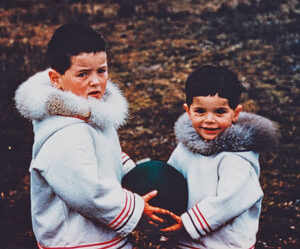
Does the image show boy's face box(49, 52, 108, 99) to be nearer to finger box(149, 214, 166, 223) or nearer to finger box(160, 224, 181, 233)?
finger box(149, 214, 166, 223)

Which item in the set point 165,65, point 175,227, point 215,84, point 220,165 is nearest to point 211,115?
point 215,84

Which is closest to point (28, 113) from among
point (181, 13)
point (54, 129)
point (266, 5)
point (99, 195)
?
point (54, 129)

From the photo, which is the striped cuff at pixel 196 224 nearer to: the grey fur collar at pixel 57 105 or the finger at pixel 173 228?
the finger at pixel 173 228

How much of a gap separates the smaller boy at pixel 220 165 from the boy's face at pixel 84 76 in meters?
0.64

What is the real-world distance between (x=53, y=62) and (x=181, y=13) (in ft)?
32.0

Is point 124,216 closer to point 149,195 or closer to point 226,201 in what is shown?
point 149,195

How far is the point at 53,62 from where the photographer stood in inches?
96.8

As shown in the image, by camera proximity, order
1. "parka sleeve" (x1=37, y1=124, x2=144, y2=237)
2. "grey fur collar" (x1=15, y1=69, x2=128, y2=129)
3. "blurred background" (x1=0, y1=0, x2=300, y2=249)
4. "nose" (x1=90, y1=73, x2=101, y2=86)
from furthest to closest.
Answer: "blurred background" (x1=0, y1=0, x2=300, y2=249), "nose" (x1=90, y1=73, x2=101, y2=86), "grey fur collar" (x1=15, y1=69, x2=128, y2=129), "parka sleeve" (x1=37, y1=124, x2=144, y2=237)

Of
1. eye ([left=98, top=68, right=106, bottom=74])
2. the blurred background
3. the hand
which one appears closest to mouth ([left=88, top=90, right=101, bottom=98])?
eye ([left=98, top=68, right=106, bottom=74])

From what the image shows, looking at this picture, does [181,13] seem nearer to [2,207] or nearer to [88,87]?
[2,207]

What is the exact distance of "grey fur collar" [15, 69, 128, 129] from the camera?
233 cm

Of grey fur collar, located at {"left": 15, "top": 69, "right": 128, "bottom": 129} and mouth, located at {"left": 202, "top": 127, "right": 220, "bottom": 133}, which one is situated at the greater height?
grey fur collar, located at {"left": 15, "top": 69, "right": 128, "bottom": 129}

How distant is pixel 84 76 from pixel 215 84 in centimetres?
87

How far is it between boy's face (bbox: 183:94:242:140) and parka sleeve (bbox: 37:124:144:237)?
27.5 inches
